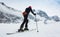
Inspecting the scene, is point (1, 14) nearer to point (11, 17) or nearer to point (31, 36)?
point (11, 17)

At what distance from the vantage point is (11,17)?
19.0m

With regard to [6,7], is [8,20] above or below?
below

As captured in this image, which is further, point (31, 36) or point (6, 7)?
point (6, 7)

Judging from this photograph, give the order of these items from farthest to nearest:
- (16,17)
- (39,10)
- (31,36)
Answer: (39,10)
(16,17)
(31,36)

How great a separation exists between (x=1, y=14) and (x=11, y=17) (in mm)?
1102

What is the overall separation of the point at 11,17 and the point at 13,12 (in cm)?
166

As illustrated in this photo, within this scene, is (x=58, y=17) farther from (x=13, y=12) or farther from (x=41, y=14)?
(x=13, y=12)

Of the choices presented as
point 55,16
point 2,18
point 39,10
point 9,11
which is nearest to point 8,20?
point 2,18

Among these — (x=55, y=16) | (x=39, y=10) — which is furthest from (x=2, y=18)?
(x=55, y=16)

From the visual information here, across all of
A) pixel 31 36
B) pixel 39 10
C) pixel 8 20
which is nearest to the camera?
pixel 31 36

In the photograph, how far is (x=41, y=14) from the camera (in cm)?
2636

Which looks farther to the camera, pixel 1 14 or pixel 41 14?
pixel 41 14

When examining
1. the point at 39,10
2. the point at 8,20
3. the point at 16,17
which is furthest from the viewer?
the point at 39,10

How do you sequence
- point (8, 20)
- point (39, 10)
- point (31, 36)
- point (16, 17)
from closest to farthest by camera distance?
point (31, 36) < point (8, 20) < point (16, 17) < point (39, 10)
